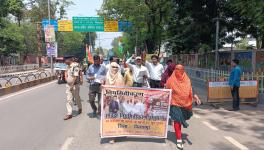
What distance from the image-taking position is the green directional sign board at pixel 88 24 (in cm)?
4441

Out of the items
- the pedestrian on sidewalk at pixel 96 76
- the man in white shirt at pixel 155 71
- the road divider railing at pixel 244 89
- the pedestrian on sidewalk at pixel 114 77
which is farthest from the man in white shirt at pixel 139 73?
the road divider railing at pixel 244 89

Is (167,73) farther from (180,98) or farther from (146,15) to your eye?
(146,15)

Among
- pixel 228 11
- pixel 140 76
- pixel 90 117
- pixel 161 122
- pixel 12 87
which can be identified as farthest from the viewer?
pixel 228 11

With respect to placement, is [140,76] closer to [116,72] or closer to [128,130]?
[116,72]

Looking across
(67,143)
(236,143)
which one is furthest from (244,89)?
(67,143)

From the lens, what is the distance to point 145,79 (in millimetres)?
9828

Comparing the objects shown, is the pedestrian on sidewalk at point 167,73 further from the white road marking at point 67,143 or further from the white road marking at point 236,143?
the white road marking at point 67,143

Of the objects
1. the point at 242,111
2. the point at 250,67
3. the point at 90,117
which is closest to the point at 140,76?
the point at 90,117

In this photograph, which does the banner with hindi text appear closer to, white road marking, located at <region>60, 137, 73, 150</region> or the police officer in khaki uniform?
white road marking, located at <region>60, 137, 73, 150</region>

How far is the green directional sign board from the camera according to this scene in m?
44.4

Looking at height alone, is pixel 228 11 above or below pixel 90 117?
above

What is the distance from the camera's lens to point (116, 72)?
28.7ft

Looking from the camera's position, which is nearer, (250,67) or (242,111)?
(242,111)

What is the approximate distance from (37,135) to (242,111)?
6418 millimetres
